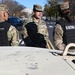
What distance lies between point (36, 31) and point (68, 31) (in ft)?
3.87

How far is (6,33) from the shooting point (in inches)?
184

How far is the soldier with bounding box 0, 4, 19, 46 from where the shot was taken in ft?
15.0

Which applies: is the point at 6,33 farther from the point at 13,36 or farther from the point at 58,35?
the point at 58,35

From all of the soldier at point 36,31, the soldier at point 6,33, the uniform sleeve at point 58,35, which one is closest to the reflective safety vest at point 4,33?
the soldier at point 6,33

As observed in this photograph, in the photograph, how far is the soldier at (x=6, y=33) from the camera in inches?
180

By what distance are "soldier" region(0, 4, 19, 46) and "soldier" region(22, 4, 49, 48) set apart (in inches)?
18.9

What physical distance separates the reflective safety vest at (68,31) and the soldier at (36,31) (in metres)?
0.61

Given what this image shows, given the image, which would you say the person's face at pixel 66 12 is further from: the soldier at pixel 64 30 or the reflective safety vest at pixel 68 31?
the reflective safety vest at pixel 68 31

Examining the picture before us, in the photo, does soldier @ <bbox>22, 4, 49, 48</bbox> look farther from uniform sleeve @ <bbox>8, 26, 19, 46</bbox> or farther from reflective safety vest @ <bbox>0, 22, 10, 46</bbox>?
reflective safety vest @ <bbox>0, 22, 10, 46</bbox>

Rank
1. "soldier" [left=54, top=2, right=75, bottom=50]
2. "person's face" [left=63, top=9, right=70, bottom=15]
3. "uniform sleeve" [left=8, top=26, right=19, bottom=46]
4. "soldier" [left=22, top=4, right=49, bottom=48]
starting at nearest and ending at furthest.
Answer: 1. "soldier" [left=54, top=2, right=75, bottom=50]
2. "person's face" [left=63, top=9, right=70, bottom=15]
3. "uniform sleeve" [left=8, top=26, right=19, bottom=46]
4. "soldier" [left=22, top=4, right=49, bottom=48]

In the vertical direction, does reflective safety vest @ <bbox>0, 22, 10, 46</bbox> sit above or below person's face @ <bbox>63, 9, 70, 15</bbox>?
below

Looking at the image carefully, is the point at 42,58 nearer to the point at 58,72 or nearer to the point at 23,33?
the point at 58,72

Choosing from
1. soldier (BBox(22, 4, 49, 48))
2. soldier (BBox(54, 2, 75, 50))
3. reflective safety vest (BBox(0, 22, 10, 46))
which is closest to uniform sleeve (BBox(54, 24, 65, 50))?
soldier (BBox(54, 2, 75, 50))

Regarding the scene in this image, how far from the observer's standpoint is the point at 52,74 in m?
1.82
